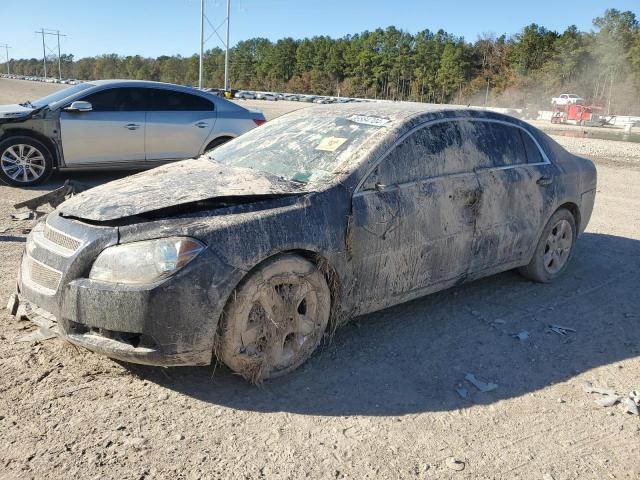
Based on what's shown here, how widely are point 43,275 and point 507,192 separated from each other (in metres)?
3.51

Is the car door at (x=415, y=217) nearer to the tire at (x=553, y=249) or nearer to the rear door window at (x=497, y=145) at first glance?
the rear door window at (x=497, y=145)

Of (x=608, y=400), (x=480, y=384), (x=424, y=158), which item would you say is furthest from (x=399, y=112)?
(x=608, y=400)

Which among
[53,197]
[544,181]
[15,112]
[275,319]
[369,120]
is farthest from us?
[15,112]

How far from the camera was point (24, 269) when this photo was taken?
3.59m

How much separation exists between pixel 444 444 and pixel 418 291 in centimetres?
141

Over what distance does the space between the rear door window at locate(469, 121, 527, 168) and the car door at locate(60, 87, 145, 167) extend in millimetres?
6040

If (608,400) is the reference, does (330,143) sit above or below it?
above

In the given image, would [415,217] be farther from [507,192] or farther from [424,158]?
[507,192]

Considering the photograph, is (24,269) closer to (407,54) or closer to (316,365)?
(316,365)

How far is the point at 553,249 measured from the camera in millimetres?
5539

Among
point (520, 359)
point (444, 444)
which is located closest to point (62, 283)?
point (444, 444)

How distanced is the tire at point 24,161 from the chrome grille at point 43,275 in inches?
227

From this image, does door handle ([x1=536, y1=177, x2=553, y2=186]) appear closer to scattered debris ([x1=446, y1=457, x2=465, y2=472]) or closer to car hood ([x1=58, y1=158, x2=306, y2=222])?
car hood ([x1=58, y1=158, x2=306, y2=222])

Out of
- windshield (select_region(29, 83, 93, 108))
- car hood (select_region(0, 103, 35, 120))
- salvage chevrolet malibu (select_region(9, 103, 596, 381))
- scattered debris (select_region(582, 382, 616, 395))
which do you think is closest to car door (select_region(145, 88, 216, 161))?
windshield (select_region(29, 83, 93, 108))
